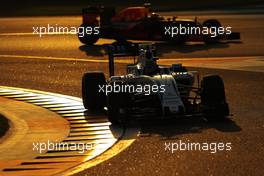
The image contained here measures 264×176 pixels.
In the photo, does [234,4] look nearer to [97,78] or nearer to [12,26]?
[12,26]

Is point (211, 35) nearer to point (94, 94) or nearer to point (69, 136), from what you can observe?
point (94, 94)

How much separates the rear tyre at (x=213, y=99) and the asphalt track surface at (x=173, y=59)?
18cm

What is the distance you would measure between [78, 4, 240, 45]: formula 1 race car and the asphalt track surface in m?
0.41

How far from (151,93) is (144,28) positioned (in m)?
16.0

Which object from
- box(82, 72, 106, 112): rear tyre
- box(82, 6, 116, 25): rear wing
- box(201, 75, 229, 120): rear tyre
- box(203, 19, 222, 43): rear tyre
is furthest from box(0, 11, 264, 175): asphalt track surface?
box(82, 72, 106, 112): rear tyre

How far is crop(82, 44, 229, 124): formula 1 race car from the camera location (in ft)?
48.1

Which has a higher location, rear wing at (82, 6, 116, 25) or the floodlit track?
rear wing at (82, 6, 116, 25)

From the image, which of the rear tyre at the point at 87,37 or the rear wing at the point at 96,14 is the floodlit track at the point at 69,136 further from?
the rear wing at the point at 96,14

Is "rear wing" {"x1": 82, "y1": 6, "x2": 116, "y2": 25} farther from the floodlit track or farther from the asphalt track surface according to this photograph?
the floodlit track

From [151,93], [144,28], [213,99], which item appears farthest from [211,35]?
[151,93]

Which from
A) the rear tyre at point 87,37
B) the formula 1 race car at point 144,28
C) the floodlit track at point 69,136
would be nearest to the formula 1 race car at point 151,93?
the floodlit track at point 69,136

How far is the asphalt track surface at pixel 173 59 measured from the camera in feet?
38.9

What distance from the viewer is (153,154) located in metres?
12.6

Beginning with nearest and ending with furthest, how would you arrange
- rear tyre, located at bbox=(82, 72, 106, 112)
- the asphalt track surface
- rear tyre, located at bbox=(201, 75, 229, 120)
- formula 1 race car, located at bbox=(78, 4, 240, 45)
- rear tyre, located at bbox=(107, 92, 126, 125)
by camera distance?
1. the asphalt track surface
2. rear tyre, located at bbox=(107, 92, 126, 125)
3. rear tyre, located at bbox=(201, 75, 229, 120)
4. rear tyre, located at bbox=(82, 72, 106, 112)
5. formula 1 race car, located at bbox=(78, 4, 240, 45)
